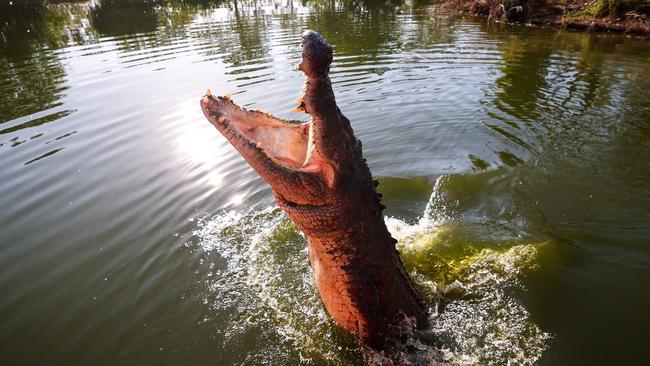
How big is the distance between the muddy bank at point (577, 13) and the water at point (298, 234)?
5.10 meters

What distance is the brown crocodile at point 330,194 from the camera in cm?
283

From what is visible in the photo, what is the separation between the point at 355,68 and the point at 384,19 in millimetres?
11122

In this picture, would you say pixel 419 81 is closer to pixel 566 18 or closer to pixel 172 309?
pixel 172 309

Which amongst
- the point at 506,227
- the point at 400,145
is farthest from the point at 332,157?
the point at 400,145

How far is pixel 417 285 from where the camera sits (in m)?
4.46

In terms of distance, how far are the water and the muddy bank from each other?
5.10m

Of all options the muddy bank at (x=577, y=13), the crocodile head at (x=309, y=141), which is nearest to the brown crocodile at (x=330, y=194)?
the crocodile head at (x=309, y=141)

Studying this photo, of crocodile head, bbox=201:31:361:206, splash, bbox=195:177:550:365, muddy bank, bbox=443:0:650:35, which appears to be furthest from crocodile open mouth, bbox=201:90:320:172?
muddy bank, bbox=443:0:650:35

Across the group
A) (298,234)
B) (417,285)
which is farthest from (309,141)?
(298,234)

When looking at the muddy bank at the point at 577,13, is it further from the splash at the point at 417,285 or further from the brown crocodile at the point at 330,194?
the brown crocodile at the point at 330,194

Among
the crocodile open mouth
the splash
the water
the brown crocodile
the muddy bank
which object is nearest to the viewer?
the brown crocodile

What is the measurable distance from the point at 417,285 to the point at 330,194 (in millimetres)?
2018

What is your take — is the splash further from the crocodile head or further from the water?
the crocodile head

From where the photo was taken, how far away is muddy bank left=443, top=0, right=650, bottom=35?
16.2 metres
